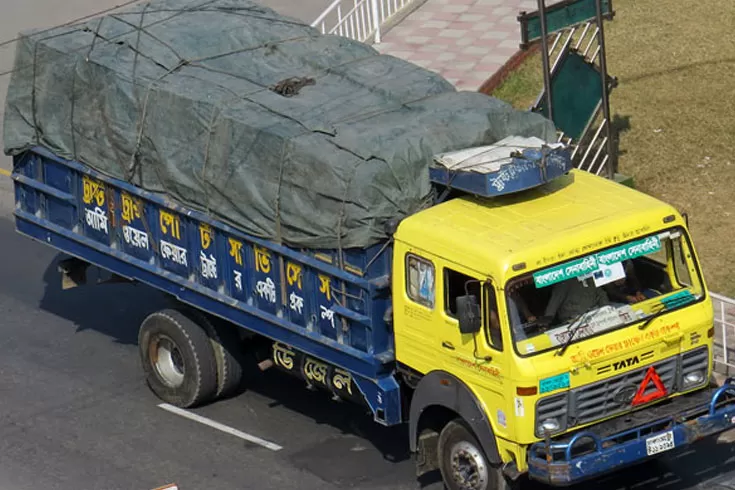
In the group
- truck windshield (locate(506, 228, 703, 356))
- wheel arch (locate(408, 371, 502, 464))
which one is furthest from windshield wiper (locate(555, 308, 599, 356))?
wheel arch (locate(408, 371, 502, 464))

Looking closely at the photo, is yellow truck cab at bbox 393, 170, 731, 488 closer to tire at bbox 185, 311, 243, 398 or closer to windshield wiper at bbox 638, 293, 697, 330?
windshield wiper at bbox 638, 293, 697, 330

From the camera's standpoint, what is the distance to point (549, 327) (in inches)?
447

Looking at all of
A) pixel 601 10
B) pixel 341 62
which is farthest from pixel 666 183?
pixel 341 62

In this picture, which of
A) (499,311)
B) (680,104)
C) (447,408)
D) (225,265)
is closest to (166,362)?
(225,265)

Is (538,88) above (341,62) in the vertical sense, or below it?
below

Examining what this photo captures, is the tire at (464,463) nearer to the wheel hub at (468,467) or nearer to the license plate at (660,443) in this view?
the wheel hub at (468,467)

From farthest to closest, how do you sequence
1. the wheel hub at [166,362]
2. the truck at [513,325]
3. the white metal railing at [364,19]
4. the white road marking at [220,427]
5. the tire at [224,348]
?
the white metal railing at [364,19] < the wheel hub at [166,362] < the tire at [224,348] < the white road marking at [220,427] < the truck at [513,325]

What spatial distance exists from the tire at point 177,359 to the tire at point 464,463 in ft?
9.33

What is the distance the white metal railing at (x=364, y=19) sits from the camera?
22.2 metres

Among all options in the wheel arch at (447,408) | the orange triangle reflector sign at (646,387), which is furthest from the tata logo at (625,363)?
the wheel arch at (447,408)

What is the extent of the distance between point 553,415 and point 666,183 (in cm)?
795

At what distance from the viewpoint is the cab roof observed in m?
11.2

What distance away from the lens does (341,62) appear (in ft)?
46.7

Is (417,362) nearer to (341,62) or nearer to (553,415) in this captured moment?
(553,415)
